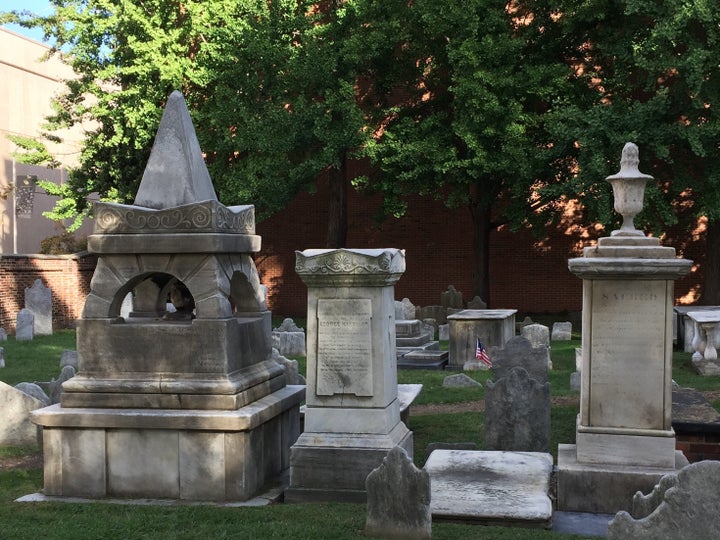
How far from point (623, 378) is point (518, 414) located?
1.67 m

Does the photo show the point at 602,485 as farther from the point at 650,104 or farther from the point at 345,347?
the point at 650,104

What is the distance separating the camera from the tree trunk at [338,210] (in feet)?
85.9

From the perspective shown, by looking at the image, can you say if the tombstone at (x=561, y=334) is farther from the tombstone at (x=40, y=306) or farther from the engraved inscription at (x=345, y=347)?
the engraved inscription at (x=345, y=347)

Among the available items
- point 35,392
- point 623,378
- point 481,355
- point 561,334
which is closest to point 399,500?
point 623,378

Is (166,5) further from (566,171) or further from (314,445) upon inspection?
(314,445)

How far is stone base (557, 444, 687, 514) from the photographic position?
6723 millimetres

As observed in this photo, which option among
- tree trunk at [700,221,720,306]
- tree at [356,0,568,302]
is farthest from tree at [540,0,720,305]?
tree at [356,0,568,302]

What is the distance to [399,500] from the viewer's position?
5895 mm

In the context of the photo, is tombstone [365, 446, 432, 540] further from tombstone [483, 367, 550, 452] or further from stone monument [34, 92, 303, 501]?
tombstone [483, 367, 550, 452]

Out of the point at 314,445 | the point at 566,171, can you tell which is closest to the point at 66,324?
the point at 566,171

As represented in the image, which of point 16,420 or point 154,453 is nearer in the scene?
point 154,453

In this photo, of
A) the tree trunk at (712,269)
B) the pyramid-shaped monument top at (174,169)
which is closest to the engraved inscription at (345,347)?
the pyramid-shaped monument top at (174,169)

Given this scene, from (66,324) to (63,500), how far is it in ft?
61.2

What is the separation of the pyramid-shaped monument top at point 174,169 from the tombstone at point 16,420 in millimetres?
3411
